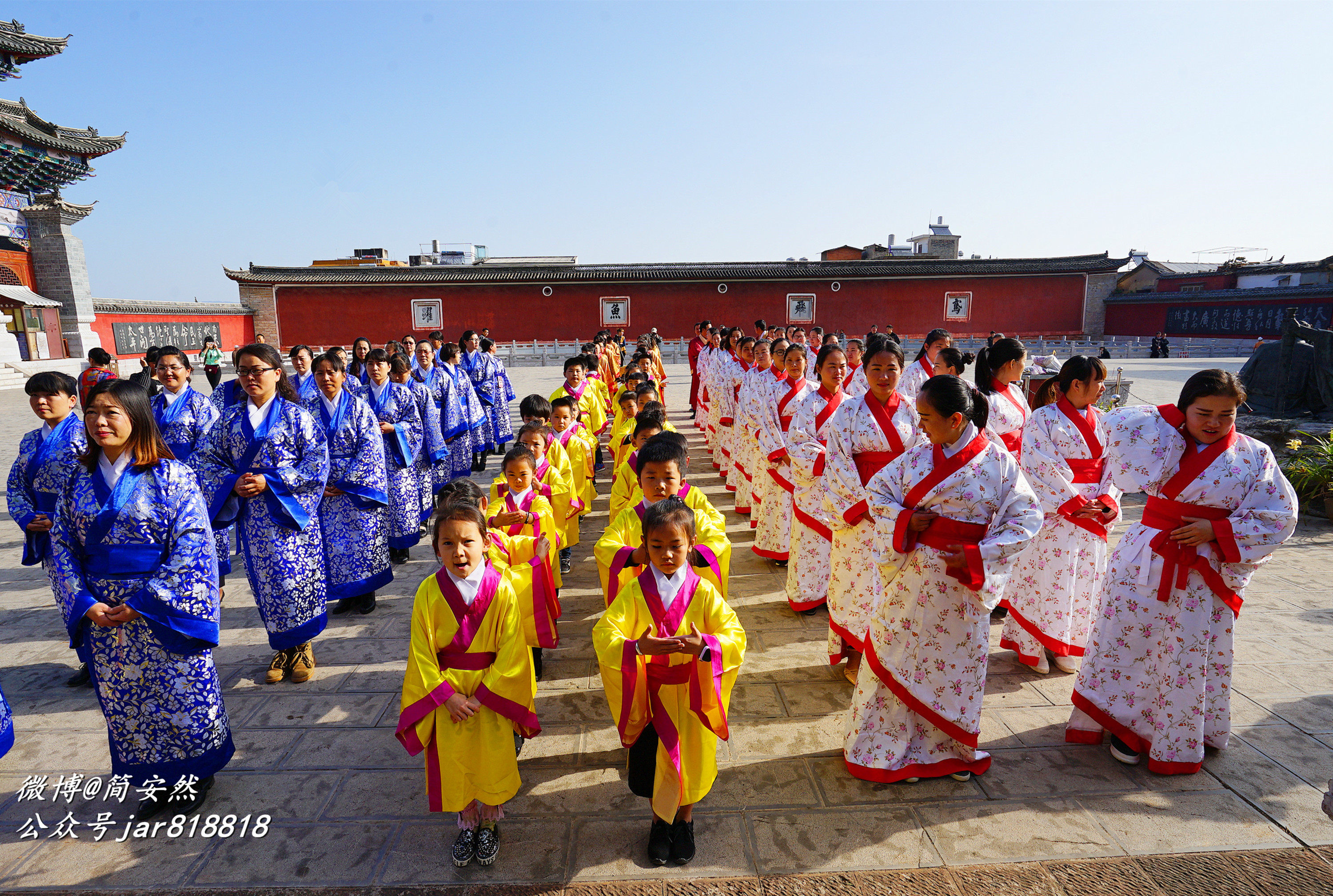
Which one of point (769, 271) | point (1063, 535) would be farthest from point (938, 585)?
point (769, 271)

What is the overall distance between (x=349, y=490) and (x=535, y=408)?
5.15ft

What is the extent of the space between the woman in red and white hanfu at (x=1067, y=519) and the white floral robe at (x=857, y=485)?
88cm

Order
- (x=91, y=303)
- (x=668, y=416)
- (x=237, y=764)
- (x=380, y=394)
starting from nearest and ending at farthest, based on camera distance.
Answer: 1. (x=237, y=764)
2. (x=380, y=394)
3. (x=668, y=416)
4. (x=91, y=303)

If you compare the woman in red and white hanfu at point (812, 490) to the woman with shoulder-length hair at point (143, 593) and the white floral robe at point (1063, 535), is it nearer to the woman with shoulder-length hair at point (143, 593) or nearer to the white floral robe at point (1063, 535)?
the white floral robe at point (1063, 535)

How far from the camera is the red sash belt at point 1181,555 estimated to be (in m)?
3.20

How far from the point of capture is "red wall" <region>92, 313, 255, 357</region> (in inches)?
1018

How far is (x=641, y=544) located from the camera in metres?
3.48

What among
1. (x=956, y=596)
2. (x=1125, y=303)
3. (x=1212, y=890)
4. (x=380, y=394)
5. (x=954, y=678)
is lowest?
(x=1212, y=890)

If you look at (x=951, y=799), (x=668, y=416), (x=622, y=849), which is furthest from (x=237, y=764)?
(x=668, y=416)

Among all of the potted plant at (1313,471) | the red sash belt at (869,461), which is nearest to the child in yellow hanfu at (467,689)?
the red sash belt at (869,461)

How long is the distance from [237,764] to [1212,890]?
4.37m

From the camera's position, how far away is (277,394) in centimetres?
449

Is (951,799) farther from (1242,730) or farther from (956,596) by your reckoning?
(1242,730)

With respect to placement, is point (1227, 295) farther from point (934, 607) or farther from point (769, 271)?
point (934, 607)
